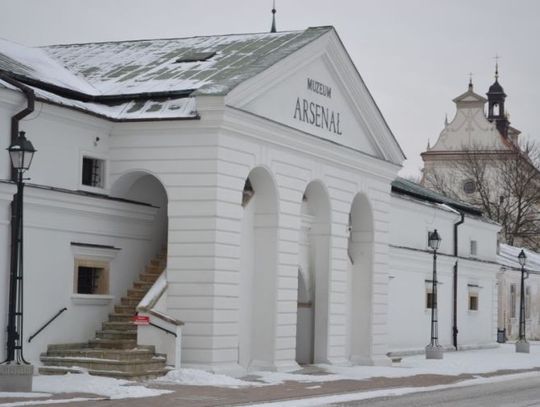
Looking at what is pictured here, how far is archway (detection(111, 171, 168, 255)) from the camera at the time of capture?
26766 millimetres

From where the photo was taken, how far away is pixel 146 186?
1083 inches

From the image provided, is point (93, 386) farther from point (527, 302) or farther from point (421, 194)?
point (527, 302)

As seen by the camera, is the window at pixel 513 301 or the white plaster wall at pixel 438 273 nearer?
the white plaster wall at pixel 438 273

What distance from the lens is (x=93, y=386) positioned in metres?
21.3

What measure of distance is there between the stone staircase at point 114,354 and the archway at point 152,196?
1621 millimetres

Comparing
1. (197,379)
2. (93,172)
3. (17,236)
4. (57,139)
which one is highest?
(57,139)

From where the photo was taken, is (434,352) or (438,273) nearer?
(434,352)

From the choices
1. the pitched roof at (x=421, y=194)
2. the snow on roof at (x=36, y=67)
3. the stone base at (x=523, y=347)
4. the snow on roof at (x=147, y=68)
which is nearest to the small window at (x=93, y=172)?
the snow on roof at (x=147, y=68)

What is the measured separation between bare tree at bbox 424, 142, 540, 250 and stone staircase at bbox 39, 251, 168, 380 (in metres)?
54.3

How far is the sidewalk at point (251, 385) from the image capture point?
19.8m

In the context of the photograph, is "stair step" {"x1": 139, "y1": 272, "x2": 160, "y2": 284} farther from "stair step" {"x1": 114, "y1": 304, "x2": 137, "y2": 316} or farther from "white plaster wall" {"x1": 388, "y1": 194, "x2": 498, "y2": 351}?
"white plaster wall" {"x1": 388, "y1": 194, "x2": 498, "y2": 351}

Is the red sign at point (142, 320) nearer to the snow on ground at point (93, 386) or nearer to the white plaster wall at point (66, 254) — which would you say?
the white plaster wall at point (66, 254)

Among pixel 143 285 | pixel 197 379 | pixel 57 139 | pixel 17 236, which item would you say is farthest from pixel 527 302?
pixel 17 236

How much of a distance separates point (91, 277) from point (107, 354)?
2542 mm
